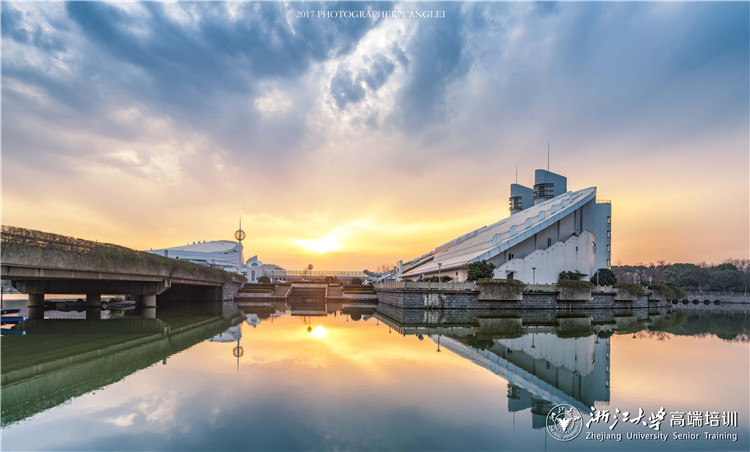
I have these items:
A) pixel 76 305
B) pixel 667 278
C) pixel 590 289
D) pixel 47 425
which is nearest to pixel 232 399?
pixel 47 425

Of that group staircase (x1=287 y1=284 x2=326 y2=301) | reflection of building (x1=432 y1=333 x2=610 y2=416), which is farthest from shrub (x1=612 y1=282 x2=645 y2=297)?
staircase (x1=287 y1=284 x2=326 y2=301)

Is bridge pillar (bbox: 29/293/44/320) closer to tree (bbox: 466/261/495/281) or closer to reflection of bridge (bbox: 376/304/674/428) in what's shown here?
reflection of bridge (bbox: 376/304/674/428)

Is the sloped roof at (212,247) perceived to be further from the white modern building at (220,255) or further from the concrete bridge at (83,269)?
the concrete bridge at (83,269)

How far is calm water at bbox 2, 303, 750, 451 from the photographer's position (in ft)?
20.8

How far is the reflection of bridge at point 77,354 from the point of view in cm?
856

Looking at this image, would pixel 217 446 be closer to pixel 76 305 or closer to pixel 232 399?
pixel 232 399

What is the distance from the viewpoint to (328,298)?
42.1 m

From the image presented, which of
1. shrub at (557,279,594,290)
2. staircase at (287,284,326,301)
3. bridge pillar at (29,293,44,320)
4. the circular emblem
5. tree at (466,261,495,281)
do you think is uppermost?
tree at (466,261,495,281)

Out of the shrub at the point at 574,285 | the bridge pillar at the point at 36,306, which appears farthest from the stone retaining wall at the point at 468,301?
the bridge pillar at the point at 36,306

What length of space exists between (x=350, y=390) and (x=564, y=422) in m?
3.94

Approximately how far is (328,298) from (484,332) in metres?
24.8

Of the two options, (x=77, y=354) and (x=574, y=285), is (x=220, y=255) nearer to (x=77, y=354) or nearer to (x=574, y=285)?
(x=574, y=285)

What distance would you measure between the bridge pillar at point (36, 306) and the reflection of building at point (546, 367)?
A: 23.0 m

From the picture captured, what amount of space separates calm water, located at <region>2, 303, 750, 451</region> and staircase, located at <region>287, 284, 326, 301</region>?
81.4 ft
